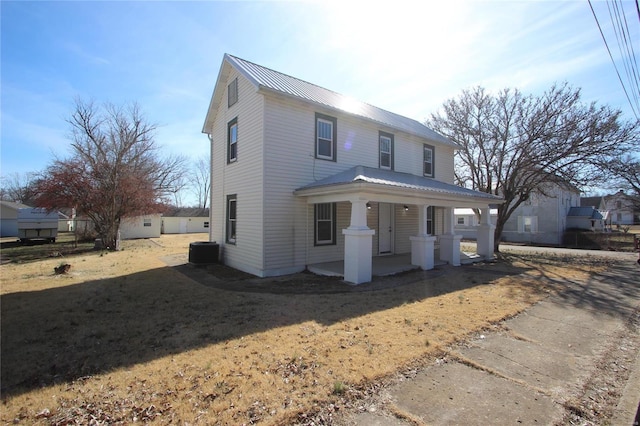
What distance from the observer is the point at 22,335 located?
189 inches

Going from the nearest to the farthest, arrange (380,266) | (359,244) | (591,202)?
(359,244)
(380,266)
(591,202)

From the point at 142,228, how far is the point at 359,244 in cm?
2674

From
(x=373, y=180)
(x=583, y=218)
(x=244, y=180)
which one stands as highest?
(x=244, y=180)

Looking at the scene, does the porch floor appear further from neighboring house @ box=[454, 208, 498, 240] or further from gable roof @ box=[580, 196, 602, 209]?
gable roof @ box=[580, 196, 602, 209]

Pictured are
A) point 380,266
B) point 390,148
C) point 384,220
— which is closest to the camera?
point 380,266

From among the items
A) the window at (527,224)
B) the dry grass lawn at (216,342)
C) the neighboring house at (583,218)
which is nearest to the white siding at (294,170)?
the dry grass lawn at (216,342)

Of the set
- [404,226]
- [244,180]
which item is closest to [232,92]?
[244,180]

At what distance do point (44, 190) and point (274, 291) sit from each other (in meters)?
16.1

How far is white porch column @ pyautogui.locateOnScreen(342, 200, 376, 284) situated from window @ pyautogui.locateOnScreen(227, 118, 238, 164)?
219 inches

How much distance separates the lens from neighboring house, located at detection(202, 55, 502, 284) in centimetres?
922

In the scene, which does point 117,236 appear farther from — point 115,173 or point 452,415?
point 452,415

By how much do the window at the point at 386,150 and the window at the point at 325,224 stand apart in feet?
10.7

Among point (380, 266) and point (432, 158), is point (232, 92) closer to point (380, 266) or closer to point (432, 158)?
point (380, 266)

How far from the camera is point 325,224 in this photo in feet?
36.1
